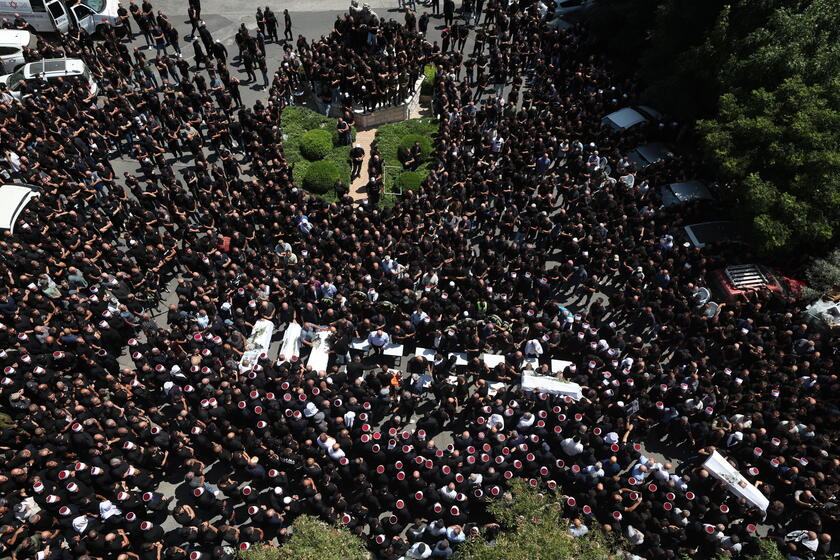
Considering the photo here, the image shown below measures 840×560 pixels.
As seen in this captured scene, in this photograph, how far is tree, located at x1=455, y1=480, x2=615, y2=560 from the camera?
9.74m

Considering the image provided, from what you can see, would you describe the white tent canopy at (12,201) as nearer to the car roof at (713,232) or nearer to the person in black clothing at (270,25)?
the person in black clothing at (270,25)

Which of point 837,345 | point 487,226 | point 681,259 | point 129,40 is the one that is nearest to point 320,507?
point 487,226

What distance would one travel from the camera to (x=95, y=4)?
27406 mm

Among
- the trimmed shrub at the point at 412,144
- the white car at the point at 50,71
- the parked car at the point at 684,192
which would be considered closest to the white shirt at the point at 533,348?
the parked car at the point at 684,192

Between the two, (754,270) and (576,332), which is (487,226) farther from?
(754,270)

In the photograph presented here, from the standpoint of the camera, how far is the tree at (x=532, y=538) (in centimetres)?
974

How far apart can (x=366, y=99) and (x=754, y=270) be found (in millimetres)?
17107

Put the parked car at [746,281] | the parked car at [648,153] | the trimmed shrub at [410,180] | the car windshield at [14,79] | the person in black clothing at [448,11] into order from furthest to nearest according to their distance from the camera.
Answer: the person in black clothing at [448,11] < the car windshield at [14,79] < the parked car at [648,153] < the trimmed shrub at [410,180] < the parked car at [746,281]

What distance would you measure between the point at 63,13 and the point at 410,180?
2089 centimetres

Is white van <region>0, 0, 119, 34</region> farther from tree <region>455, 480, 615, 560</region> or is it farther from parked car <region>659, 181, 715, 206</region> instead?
tree <region>455, 480, 615, 560</region>

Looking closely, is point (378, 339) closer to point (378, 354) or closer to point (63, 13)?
point (378, 354)

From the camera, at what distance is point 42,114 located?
2098cm

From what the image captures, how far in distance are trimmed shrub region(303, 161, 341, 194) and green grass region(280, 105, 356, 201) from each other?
0.25 metres

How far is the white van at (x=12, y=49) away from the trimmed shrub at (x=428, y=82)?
61.3 ft
